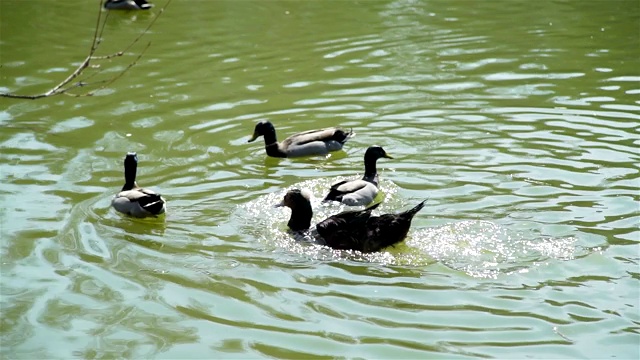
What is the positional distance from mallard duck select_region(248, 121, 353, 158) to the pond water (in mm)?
173

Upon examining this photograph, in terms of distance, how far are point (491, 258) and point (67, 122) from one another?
7.34 metres

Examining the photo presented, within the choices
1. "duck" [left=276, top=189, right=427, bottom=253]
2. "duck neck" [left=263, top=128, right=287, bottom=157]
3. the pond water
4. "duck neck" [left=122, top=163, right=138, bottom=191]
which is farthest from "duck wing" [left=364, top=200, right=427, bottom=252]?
"duck neck" [left=263, top=128, right=287, bottom=157]

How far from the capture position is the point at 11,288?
9.53m

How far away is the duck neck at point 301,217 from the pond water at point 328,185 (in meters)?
0.29

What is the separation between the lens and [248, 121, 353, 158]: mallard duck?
13273 mm

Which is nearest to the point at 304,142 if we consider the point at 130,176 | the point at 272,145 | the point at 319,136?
the point at 319,136

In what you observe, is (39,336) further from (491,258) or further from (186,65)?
(186,65)

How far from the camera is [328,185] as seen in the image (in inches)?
484

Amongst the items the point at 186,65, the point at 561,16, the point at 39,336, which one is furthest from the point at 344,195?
the point at 561,16

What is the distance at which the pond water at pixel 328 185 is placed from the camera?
8.43 m

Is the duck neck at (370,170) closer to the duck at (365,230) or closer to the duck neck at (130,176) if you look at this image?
the duck at (365,230)

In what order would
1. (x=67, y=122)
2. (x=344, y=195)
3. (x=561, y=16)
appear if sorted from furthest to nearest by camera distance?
(x=561, y=16)
(x=67, y=122)
(x=344, y=195)

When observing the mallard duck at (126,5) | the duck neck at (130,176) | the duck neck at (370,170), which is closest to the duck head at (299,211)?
the duck neck at (370,170)

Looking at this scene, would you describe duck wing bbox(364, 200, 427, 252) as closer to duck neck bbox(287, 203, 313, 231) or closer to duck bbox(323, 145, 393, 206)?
duck neck bbox(287, 203, 313, 231)
